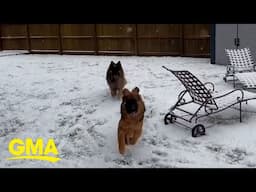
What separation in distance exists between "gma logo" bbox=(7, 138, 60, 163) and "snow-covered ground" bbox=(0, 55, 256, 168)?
3.0 inches

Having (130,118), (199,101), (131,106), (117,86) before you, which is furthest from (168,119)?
(117,86)

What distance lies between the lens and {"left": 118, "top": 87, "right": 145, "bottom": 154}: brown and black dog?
11.1ft

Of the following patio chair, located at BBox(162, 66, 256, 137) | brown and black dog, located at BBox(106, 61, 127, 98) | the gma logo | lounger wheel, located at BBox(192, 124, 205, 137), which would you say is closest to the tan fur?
brown and black dog, located at BBox(106, 61, 127, 98)

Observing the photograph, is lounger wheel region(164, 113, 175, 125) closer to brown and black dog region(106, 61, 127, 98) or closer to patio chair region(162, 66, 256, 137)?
patio chair region(162, 66, 256, 137)

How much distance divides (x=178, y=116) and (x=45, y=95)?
3.13m

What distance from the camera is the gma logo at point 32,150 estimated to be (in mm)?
3635

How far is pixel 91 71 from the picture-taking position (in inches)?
348

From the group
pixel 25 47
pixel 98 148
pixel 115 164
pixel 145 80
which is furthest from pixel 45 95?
pixel 25 47

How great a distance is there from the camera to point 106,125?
4500 mm

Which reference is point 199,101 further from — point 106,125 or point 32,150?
point 32,150

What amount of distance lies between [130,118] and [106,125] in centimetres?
108

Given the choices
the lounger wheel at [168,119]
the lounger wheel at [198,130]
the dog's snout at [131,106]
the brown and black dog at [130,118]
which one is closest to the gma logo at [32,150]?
the brown and black dog at [130,118]

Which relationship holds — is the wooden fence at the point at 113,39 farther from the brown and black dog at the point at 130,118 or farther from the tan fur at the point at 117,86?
the brown and black dog at the point at 130,118
